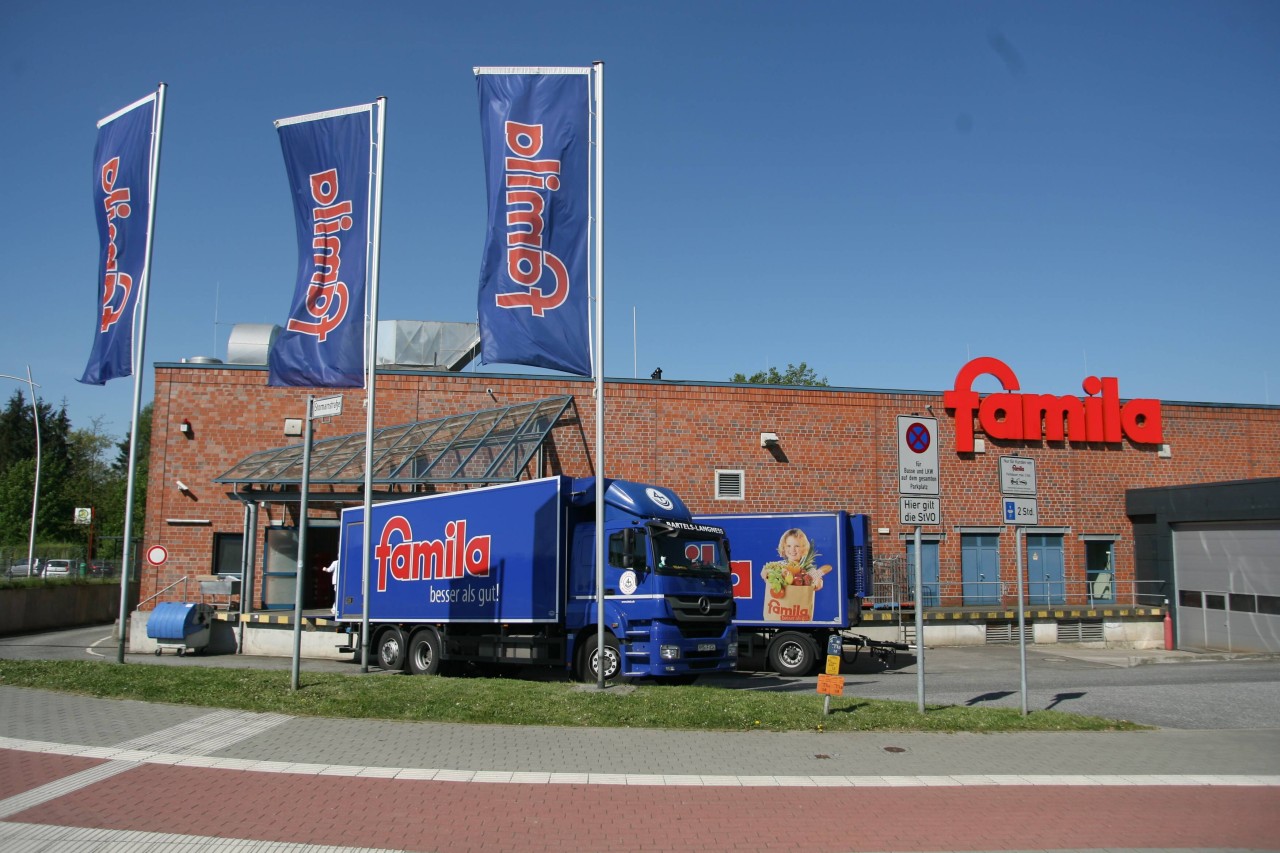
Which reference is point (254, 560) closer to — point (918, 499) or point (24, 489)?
point (918, 499)

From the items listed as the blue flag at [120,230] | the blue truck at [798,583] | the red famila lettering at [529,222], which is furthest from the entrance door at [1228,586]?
the blue flag at [120,230]

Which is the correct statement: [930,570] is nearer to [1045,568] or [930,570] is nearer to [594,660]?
[1045,568]

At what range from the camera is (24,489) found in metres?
60.1

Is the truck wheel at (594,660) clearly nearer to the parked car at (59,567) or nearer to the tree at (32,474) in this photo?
the parked car at (59,567)

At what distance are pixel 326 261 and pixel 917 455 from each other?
986 cm

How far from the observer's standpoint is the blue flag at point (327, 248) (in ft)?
51.0

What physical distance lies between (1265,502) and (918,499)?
1738 centimetres

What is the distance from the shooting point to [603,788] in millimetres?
8180

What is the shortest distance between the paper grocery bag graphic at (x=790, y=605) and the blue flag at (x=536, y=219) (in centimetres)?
760

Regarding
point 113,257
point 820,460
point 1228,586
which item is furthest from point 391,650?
point 1228,586

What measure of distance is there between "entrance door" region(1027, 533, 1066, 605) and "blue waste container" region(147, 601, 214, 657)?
870 inches

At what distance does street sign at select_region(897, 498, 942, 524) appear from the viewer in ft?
36.8

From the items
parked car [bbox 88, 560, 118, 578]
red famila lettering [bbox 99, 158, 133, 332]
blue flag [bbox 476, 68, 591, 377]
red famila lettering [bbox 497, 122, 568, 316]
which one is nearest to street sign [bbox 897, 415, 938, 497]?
blue flag [bbox 476, 68, 591, 377]

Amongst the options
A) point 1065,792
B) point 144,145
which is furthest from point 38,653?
A: point 1065,792
